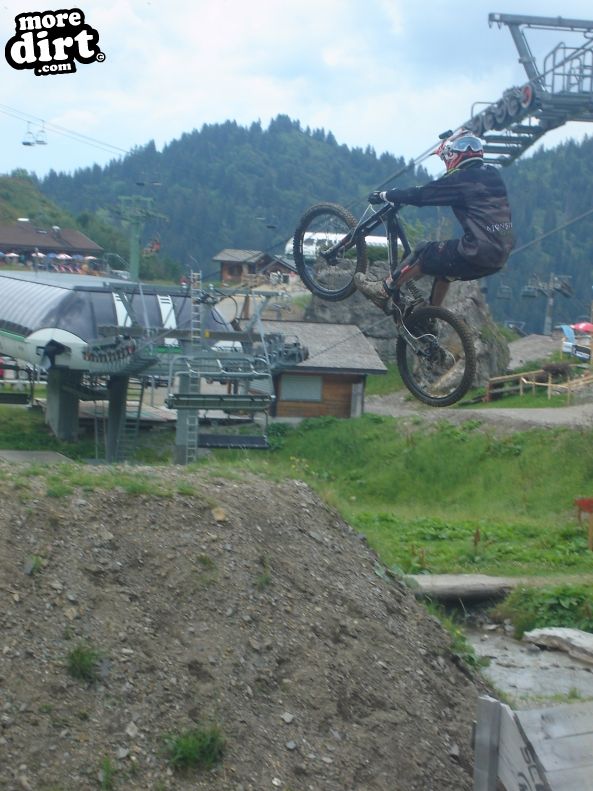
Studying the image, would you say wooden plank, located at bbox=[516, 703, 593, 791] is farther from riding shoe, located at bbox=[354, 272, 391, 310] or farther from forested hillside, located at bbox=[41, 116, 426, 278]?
forested hillside, located at bbox=[41, 116, 426, 278]

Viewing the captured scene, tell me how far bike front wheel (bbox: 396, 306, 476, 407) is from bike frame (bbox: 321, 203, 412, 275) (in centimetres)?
65

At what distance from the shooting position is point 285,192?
145 feet

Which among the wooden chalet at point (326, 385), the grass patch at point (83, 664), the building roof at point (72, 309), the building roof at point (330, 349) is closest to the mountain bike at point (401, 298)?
the grass patch at point (83, 664)

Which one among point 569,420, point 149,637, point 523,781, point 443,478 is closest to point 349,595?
point 149,637

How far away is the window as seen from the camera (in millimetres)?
44094

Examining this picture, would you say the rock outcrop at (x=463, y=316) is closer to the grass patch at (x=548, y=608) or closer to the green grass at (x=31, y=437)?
the grass patch at (x=548, y=608)

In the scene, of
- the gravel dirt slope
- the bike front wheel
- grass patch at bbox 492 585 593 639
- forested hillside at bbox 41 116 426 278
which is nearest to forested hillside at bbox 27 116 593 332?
forested hillside at bbox 41 116 426 278

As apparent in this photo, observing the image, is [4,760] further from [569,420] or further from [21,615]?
[569,420]

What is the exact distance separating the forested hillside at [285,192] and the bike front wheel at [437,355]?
76.1 inches

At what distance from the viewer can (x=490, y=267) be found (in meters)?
10.4

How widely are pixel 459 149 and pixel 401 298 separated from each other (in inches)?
61.3

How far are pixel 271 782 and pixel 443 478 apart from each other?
81.6 ft

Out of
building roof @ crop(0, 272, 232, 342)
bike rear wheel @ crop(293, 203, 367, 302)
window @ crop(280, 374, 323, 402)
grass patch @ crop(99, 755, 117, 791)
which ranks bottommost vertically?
grass patch @ crop(99, 755, 117, 791)

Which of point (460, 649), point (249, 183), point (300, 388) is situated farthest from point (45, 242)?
point (460, 649)
